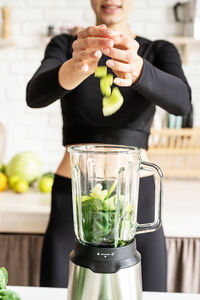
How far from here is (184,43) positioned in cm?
228

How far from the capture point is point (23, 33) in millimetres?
2432

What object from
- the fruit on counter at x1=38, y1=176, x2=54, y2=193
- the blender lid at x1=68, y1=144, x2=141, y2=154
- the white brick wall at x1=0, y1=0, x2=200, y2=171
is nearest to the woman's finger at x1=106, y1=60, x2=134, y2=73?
the blender lid at x1=68, y1=144, x2=141, y2=154

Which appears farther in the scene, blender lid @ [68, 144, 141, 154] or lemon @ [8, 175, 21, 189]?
lemon @ [8, 175, 21, 189]

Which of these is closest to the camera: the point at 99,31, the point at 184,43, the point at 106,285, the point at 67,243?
the point at 106,285

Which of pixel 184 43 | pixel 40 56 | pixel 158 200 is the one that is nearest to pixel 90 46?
pixel 158 200

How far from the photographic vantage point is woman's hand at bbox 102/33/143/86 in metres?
0.71

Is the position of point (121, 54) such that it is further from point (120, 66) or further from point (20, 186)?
point (20, 186)

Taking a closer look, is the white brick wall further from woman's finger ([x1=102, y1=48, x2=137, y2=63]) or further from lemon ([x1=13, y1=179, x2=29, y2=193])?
woman's finger ([x1=102, y1=48, x2=137, y2=63])

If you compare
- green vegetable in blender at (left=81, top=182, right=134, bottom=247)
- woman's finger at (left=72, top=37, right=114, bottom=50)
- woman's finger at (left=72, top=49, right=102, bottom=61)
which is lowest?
green vegetable in blender at (left=81, top=182, right=134, bottom=247)

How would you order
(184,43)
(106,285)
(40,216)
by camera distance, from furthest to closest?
(184,43)
(40,216)
(106,285)

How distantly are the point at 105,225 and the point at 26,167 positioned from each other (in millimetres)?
1056

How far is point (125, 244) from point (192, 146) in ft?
4.42

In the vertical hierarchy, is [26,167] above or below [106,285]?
below

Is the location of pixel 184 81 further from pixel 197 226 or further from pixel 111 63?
pixel 197 226
